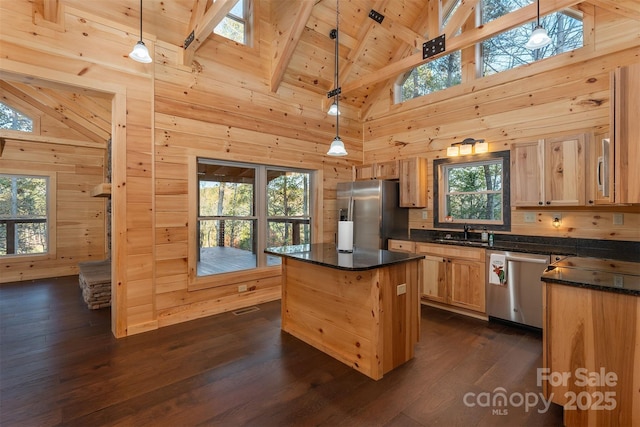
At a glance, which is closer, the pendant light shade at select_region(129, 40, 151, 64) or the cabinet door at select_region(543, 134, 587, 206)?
the pendant light shade at select_region(129, 40, 151, 64)

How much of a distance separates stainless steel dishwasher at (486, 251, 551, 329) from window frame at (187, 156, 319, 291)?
269cm

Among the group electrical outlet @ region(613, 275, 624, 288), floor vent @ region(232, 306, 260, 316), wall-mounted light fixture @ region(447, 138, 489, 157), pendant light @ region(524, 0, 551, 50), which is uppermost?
pendant light @ region(524, 0, 551, 50)

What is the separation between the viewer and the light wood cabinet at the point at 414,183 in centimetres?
470

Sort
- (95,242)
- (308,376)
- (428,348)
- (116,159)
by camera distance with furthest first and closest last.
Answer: (95,242)
(116,159)
(428,348)
(308,376)

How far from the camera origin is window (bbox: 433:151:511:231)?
4020 millimetres

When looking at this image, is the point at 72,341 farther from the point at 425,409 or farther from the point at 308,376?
the point at 425,409

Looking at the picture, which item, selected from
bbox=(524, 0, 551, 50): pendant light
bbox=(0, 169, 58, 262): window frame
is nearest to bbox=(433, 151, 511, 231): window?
bbox=(524, 0, 551, 50): pendant light

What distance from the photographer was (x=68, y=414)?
77.5 inches

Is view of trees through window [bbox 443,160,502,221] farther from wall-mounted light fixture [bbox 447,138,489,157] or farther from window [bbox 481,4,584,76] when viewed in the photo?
window [bbox 481,4,584,76]

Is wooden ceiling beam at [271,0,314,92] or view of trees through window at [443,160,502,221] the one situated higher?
wooden ceiling beam at [271,0,314,92]

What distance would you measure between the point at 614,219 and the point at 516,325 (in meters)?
1.51

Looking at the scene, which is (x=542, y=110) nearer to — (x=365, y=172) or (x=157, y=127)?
(x=365, y=172)

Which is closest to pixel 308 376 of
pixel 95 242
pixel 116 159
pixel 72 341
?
pixel 72 341

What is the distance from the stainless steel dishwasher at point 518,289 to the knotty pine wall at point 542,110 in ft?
2.04
